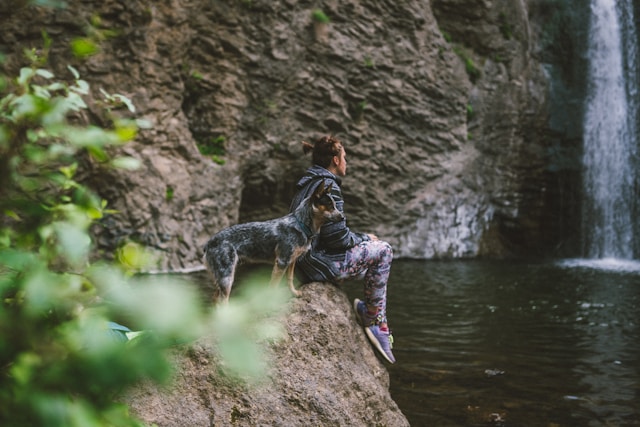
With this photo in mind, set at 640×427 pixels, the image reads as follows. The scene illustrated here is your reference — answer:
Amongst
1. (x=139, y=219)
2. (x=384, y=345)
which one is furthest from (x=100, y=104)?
(x=139, y=219)

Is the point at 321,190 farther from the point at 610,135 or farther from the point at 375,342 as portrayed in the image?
the point at 610,135

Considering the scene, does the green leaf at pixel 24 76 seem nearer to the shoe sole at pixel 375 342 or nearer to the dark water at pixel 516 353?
the shoe sole at pixel 375 342

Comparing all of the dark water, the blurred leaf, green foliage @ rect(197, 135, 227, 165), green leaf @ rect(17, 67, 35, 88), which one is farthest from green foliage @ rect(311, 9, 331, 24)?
the blurred leaf

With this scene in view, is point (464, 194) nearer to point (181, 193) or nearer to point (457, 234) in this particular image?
point (457, 234)

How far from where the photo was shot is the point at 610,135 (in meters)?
20.8

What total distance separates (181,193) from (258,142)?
3041mm

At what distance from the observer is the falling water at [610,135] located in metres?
20.4

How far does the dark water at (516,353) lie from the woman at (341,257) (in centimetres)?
92

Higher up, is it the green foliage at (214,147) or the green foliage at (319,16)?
the green foliage at (319,16)

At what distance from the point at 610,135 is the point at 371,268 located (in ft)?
64.4

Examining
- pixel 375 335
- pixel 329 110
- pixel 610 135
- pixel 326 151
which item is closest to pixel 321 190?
pixel 326 151

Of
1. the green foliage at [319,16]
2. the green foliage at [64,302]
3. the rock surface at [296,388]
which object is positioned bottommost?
the rock surface at [296,388]

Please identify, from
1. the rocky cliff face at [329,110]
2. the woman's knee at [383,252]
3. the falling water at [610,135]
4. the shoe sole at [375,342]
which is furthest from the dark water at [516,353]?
the falling water at [610,135]

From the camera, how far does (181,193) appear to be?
14086 mm
